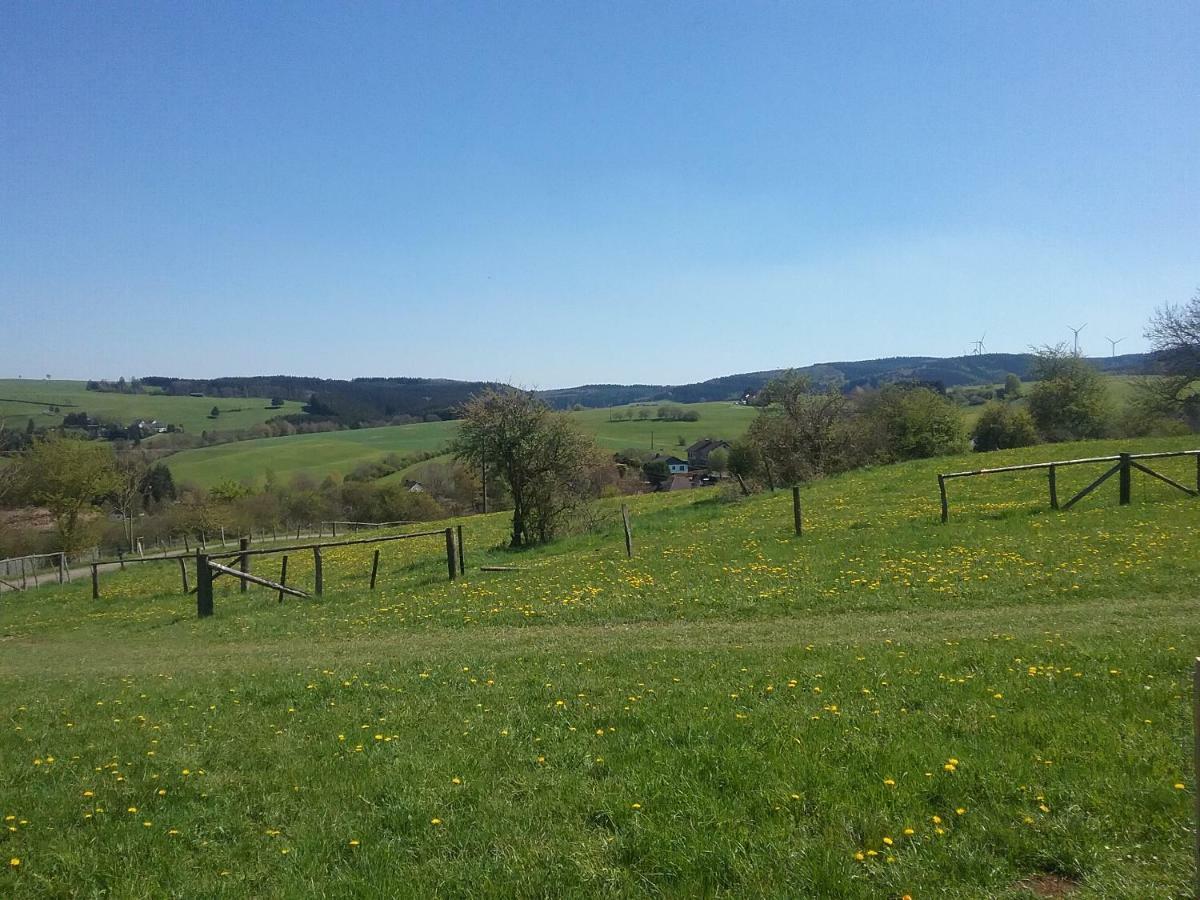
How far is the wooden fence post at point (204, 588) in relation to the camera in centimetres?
2120

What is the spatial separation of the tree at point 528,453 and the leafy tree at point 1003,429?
4596 cm

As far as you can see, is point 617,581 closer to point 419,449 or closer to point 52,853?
point 52,853

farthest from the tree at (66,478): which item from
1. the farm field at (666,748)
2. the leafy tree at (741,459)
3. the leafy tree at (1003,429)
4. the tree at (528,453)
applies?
the leafy tree at (1003,429)

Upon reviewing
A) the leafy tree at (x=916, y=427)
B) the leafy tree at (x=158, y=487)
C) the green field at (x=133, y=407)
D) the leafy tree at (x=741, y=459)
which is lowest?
the leafy tree at (x=158, y=487)

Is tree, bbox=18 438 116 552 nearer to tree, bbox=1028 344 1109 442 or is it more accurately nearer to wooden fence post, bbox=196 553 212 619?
wooden fence post, bbox=196 553 212 619

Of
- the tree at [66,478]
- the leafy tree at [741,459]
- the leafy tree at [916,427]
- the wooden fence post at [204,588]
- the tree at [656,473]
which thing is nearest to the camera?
the wooden fence post at [204,588]

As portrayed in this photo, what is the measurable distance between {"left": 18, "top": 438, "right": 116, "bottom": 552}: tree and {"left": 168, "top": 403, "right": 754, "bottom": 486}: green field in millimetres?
38165

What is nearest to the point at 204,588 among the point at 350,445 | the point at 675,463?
the point at 675,463

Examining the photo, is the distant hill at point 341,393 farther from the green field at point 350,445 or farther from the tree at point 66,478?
the tree at point 66,478

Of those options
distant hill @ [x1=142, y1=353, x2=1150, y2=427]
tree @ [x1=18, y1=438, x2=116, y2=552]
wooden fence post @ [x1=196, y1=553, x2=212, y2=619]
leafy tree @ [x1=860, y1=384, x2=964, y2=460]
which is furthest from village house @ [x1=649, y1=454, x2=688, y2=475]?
wooden fence post @ [x1=196, y1=553, x2=212, y2=619]

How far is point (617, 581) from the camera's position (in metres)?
18.7

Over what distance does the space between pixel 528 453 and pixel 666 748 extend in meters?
24.4

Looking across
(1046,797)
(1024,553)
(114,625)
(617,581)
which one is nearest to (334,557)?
(114,625)

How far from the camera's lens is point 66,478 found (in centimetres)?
→ 5503
